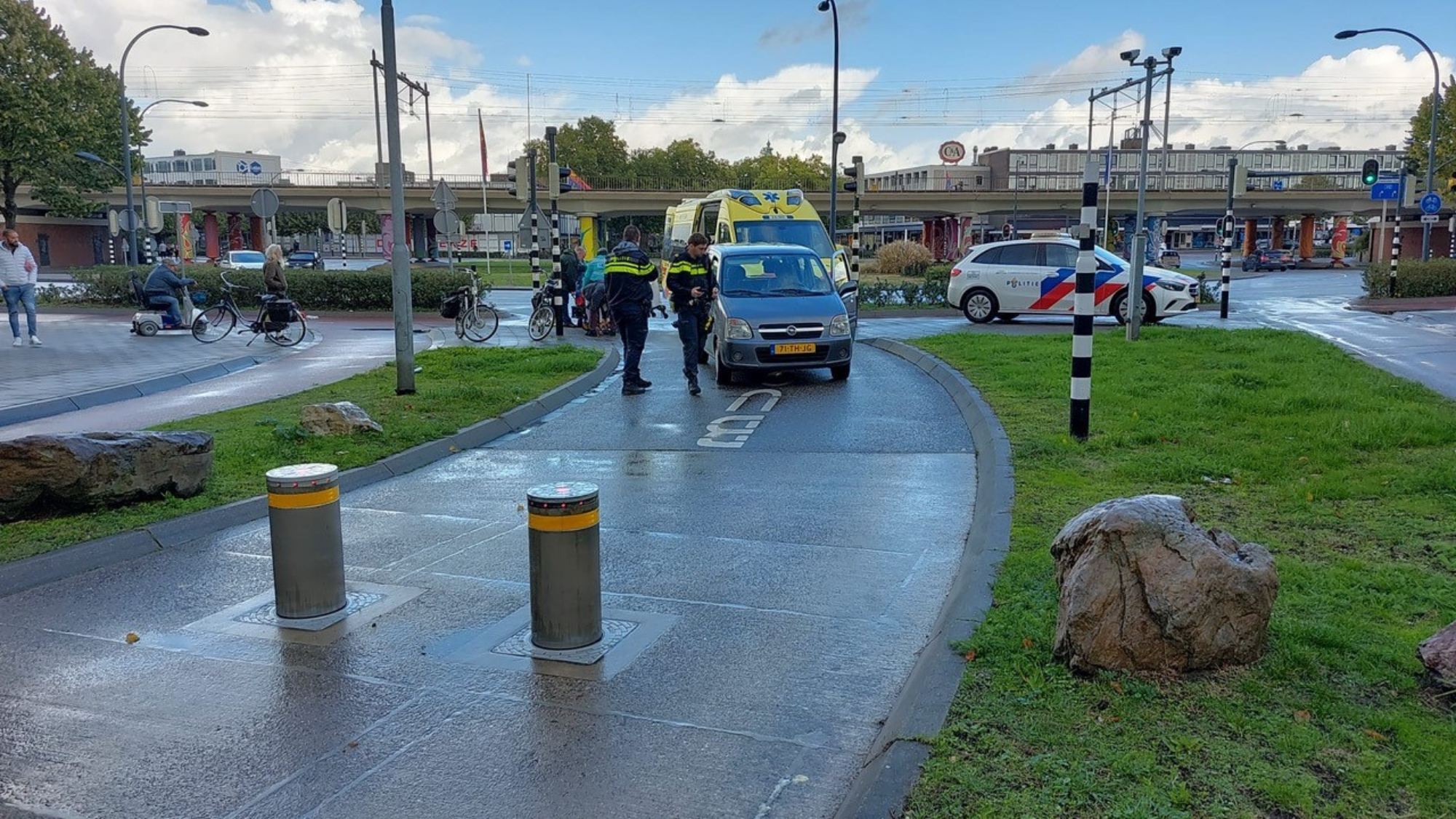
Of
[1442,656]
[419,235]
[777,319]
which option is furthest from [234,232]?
[1442,656]

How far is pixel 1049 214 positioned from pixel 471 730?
98.2 metres

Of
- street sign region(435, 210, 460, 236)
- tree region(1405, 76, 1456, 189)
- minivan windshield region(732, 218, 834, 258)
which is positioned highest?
tree region(1405, 76, 1456, 189)

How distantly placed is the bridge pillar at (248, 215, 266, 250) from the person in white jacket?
88988 millimetres

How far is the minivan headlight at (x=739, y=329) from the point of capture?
1348cm

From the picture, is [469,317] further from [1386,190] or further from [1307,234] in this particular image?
[1307,234]

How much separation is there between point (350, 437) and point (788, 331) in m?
5.93

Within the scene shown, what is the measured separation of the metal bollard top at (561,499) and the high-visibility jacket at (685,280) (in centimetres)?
837

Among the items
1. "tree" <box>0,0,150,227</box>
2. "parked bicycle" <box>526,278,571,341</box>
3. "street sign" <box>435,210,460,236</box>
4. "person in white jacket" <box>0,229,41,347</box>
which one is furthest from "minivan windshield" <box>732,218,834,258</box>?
"tree" <box>0,0,150,227</box>

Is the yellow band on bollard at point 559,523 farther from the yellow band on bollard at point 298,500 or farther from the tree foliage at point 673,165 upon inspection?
the tree foliage at point 673,165

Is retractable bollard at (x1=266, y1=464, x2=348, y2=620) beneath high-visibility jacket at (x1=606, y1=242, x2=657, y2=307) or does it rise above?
beneath

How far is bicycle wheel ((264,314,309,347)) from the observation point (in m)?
20.2

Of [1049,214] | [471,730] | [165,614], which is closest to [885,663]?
[471,730]

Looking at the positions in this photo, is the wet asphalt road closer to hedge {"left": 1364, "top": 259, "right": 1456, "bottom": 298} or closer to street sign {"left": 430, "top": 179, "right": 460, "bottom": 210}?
A: street sign {"left": 430, "top": 179, "right": 460, "bottom": 210}

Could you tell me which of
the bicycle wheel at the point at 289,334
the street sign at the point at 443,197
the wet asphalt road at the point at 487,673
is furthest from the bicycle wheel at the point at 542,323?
the wet asphalt road at the point at 487,673
